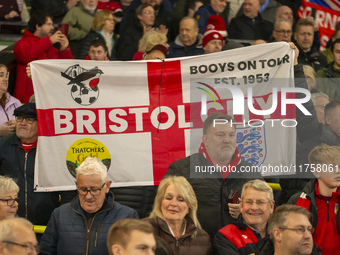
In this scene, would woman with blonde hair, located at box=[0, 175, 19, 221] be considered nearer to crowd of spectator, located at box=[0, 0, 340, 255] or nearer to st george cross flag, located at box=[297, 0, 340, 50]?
crowd of spectator, located at box=[0, 0, 340, 255]

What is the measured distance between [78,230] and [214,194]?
4.70 feet

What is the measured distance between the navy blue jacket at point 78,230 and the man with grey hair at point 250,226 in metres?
0.88

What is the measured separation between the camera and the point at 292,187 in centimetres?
800

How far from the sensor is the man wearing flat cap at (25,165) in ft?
25.9

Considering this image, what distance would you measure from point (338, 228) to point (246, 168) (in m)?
1.10

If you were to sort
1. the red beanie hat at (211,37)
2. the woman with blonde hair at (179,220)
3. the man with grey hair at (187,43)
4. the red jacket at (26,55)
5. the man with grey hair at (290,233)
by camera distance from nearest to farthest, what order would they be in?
the man with grey hair at (290,233) → the woman with blonde hair at (179,220) → the red jacket at (26,55) → the red beanie hat at (211,37) → the man with grey hair at (187,43)

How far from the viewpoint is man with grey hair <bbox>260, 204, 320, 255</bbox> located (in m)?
6.27

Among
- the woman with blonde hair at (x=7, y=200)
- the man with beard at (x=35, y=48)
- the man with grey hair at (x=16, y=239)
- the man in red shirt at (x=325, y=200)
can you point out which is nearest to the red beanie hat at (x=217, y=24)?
the man with beard at (x=35, y=48)

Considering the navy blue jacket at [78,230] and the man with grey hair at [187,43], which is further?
the man with grey hair at [187,43]

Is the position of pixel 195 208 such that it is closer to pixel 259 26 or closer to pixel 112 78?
pixel 112 78

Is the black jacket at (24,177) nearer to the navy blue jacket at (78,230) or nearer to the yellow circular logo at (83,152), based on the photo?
the yellow circular logo at (83,152)

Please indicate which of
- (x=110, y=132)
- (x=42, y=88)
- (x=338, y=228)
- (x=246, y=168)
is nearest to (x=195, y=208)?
(x=246, y=168)

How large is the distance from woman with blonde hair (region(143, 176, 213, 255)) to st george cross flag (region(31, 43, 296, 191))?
4.95 feet

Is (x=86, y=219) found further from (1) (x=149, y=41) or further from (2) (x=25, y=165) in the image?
(1) (x=149, y=41)
